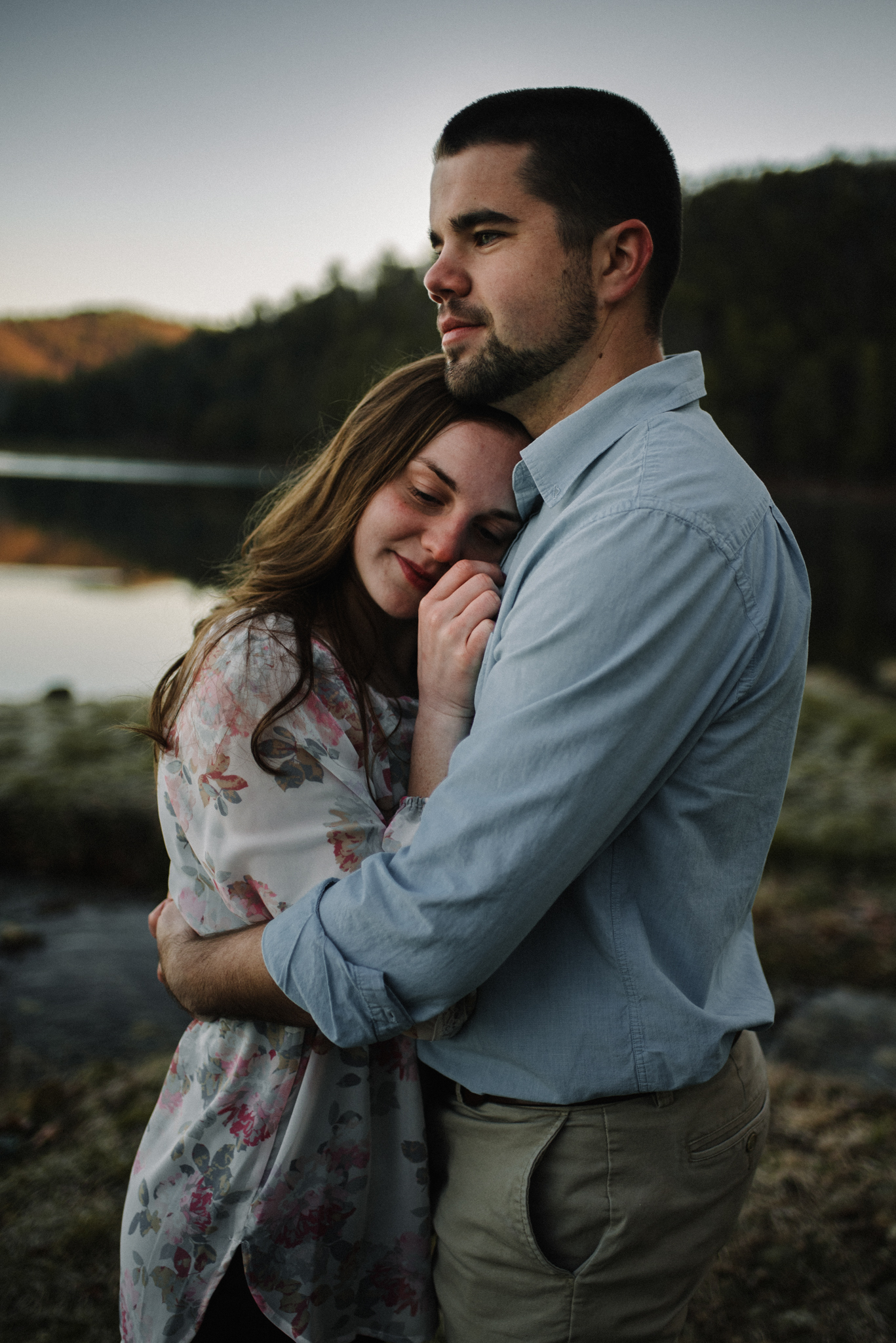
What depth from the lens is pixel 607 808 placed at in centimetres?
133

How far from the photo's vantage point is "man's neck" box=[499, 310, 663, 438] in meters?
1.82

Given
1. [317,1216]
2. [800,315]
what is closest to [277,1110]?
[317,1216]

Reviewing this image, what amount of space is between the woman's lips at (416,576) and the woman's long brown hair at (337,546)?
160 mm

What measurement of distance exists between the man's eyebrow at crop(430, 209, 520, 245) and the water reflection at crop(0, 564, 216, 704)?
34.9ft

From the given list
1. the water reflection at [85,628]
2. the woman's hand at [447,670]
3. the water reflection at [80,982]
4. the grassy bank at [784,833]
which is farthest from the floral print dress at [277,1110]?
the water reflection at [85,628]

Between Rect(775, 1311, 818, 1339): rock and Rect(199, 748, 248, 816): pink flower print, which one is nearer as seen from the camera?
Rect(199, 748, 248, 816): pink flower print

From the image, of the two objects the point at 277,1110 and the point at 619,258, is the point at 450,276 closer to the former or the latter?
the point at 619,258

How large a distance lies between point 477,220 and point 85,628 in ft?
59.9

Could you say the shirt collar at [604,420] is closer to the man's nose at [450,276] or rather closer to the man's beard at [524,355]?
the man's beard at [524,355]

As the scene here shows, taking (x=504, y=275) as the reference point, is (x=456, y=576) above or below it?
below

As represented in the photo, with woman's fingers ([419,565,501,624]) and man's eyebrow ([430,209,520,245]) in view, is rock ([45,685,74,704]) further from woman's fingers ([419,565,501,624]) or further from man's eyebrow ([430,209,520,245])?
man's eyebrow ([430,209,520,245])

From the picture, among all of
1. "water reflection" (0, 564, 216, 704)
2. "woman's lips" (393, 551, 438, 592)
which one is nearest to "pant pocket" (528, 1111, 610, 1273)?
"woman's lips" (393, 551, 438, 592)

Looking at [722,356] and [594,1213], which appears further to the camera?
[722,356]

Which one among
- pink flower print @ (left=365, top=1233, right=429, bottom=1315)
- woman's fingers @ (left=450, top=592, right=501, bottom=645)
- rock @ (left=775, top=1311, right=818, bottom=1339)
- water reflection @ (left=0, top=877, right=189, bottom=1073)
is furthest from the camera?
water reflection @ (left=0, top=877, right=189, bottom=1073)
